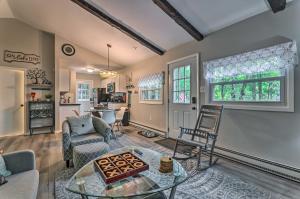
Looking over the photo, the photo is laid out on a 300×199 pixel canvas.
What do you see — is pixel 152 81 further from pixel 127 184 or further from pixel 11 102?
pixel 11 102

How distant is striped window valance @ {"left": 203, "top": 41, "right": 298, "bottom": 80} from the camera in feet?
7.50

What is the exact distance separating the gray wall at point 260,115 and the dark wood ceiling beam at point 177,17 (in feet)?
0.78

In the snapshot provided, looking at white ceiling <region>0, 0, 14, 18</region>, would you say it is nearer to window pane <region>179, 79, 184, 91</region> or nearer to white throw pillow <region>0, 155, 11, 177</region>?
white throw pillow <region>0, 155, 11, 177</region>

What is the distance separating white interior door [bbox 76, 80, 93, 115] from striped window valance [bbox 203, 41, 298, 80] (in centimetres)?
689

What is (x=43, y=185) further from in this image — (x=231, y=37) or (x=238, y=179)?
(x=231, y=37)

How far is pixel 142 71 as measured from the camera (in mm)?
5879

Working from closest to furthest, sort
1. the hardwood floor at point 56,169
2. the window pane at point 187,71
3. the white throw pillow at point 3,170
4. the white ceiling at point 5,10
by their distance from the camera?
the white throw pillow at point 3,170 → the hardwood floor at point 56,169 → the window pane at point 187,71 → the white ceiling at point 5,10

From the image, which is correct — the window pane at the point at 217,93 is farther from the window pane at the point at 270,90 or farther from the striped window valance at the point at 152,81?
the striped window valance at the point at 152,81

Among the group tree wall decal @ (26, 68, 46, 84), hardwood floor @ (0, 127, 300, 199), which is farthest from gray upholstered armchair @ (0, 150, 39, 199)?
tree wall decal @ (26, 68, 46, 84)

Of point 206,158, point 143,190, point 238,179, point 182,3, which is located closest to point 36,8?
point 182,3

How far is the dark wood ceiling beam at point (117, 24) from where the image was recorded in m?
3.69

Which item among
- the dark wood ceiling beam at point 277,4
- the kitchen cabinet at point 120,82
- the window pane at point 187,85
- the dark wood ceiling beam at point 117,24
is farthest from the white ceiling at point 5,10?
the dark wood ceiling beam at point 277,4

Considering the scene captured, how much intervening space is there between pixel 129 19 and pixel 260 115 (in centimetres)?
337

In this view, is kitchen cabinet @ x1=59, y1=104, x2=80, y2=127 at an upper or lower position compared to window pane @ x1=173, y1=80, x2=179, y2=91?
lower
